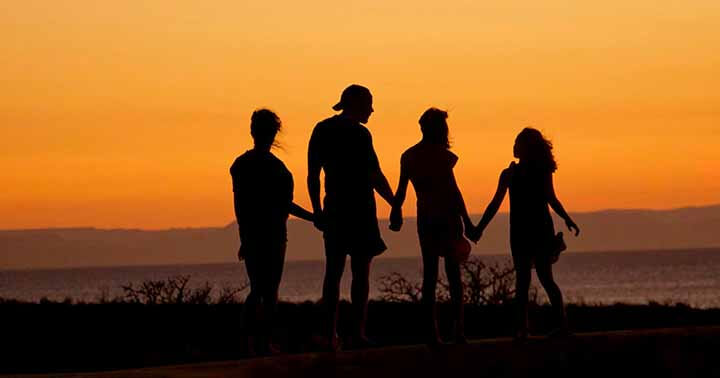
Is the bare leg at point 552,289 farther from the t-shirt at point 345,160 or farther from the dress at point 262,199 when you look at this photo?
the dress at point 262,199

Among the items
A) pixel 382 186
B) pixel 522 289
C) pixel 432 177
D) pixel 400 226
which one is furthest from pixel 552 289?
pixel 382 186

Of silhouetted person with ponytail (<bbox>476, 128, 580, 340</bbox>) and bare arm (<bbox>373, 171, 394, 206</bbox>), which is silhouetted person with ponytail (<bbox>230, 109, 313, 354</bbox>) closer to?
bare arm (<bbox>373, 171, 394, 206</bbox>)

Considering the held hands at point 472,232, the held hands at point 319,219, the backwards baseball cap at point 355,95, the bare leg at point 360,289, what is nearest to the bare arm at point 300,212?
the held hands at point 319,219

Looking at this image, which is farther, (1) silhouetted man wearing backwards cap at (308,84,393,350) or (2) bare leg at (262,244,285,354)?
(1) silhouetted man wearing backwards cap at (308,84,393,350)

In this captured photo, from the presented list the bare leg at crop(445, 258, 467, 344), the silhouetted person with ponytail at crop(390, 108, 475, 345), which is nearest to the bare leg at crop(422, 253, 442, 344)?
the silhouetted person with ponytail at crop(390, 108, 475, 345)

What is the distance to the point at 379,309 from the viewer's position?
21500mm

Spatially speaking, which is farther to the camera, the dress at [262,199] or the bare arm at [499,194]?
the bare arm at [499,194]

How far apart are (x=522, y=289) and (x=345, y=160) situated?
2.33 metres

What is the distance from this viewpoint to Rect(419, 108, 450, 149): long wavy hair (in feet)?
46.4

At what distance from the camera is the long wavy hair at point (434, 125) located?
14.1m

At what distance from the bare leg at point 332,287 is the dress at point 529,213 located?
1.99 metres

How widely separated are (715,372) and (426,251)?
9.36 feet

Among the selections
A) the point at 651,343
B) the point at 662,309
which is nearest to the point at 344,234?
the point at 651,343

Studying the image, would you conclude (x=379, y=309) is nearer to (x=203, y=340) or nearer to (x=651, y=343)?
(x=203, y=340)
